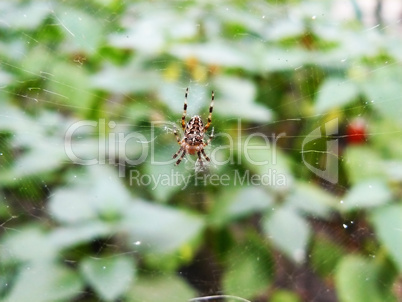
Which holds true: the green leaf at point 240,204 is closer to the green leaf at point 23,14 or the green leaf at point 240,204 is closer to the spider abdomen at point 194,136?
the spider abdomen at point 194,136

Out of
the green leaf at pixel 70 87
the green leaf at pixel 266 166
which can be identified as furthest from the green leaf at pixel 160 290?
the green leaf at pixel 70 87

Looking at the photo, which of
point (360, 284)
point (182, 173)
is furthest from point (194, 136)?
point (360, 284)

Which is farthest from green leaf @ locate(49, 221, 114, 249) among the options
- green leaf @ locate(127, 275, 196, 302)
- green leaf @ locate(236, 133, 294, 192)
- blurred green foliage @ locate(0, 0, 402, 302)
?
green leaf @ locate(236, 133, 294, 192)

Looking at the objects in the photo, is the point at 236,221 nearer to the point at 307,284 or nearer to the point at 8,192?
the point at 307,284

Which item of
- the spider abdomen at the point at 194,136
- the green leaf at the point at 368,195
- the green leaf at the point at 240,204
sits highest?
the spider abdomen at the point at 194,136

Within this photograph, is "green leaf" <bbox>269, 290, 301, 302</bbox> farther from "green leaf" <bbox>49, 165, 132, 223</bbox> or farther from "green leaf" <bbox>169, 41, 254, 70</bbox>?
"green leaf" <bbox>169, 41, 254, 70</bbox>

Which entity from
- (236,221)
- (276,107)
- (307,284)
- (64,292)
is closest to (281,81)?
(276,107)

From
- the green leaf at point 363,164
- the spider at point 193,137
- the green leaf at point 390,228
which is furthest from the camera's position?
the spider at point 193,137
